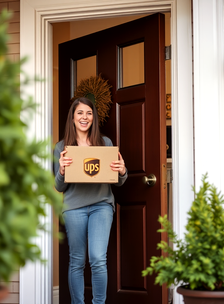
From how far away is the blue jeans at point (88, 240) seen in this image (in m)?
2.71

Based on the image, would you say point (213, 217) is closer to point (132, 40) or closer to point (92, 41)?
point (132, 40)

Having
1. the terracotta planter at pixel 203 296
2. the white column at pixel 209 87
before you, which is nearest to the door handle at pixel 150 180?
the white column at pixel 209 87

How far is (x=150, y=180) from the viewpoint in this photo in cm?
301

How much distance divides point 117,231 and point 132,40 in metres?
1.42

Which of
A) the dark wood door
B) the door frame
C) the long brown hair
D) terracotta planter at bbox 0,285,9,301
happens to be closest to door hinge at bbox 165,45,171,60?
the dark wood door

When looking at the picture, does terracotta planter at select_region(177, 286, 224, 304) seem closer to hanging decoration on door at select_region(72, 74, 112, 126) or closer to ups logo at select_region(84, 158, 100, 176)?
ups logo at select_region(84, 158, 100, 176)

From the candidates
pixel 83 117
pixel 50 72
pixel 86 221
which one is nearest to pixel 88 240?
pixel 86 221

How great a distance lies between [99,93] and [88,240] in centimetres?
116

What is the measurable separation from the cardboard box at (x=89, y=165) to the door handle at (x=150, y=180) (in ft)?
1.43

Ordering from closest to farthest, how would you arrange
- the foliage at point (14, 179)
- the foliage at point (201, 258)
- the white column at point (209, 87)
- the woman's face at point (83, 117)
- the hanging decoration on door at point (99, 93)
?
1. the foliage at point (14, 179)
2. the foliage at point (201, 258)
3. the white column at point (209, 87)
4. the woman's face at point (83, 117)
5. the hanging decoration on door at point (99, 93)

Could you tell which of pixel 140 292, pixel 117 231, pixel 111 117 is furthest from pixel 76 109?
pixel 140 292

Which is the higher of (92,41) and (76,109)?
(92,41)

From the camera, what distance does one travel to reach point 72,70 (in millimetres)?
3562

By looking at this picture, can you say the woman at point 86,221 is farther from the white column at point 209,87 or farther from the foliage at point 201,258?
the foliage at point 201,258
